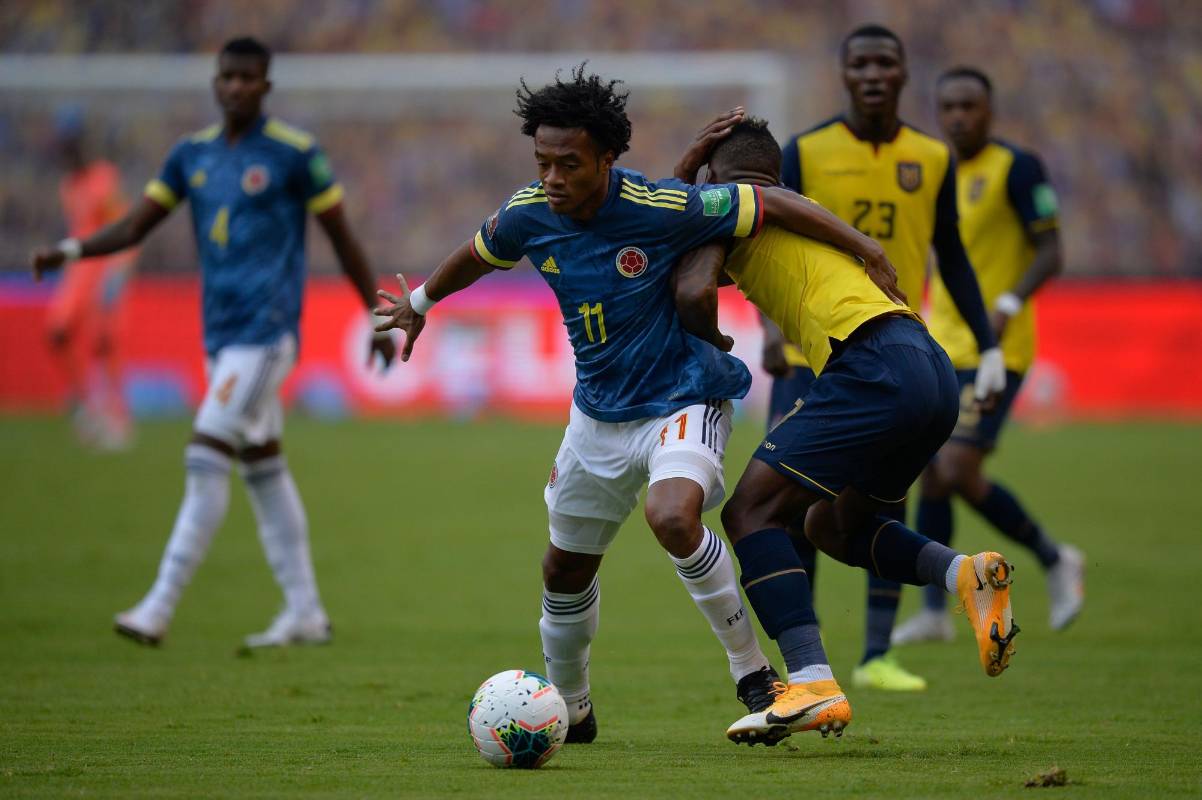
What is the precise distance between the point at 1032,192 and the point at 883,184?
1.76 metres

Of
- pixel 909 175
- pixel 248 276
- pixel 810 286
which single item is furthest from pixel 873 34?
pixel 248 276

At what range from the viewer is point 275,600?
10.0 meters

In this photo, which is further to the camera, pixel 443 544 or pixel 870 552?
pixel 443 544

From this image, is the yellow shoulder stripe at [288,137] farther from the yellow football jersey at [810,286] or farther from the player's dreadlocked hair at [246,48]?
the yellow football jersey at [810,286]

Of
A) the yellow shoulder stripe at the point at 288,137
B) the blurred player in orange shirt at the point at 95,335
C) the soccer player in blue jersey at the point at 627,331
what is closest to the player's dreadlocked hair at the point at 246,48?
the yellow shoulder stripe at the point at 288,137

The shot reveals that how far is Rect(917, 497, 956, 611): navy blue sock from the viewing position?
8.82 metres

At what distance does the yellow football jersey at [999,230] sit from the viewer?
8758 millimetres

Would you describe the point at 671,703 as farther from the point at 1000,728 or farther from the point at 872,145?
the point at 872,145

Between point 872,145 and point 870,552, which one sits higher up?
point 872,145

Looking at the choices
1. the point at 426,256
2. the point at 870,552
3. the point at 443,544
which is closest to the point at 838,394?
the point at 870,552

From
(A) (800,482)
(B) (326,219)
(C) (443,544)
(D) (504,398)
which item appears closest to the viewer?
(A) (800,482)

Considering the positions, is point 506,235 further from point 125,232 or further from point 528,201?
point 125,232

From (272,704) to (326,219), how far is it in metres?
3.09

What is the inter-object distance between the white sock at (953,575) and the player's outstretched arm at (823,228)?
887 mm
